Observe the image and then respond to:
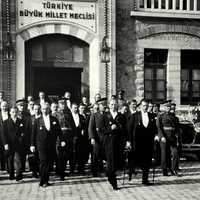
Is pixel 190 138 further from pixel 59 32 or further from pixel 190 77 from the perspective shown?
pixel 59 32

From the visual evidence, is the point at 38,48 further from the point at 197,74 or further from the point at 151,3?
the point at 197,74

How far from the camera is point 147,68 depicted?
1574cm

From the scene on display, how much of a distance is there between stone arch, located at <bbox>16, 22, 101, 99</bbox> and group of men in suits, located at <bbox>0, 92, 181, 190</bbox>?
3260 mm

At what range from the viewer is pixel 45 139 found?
9.38 meters

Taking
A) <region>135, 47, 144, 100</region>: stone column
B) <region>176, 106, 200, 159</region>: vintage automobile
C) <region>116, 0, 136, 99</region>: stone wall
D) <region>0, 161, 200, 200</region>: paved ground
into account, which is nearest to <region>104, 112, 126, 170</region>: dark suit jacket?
<region>0, 161, 200, 200</region>: paved ground

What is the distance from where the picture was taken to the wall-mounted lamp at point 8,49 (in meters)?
14.2

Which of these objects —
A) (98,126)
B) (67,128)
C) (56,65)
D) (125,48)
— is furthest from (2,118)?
(125,48)

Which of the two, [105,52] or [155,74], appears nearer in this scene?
[105,52]

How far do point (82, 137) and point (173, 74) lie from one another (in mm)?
5758

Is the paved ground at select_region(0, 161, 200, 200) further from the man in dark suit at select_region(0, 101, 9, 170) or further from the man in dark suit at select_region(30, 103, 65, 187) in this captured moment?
the man in dark suit at select_region(0, 101, 9, 170)

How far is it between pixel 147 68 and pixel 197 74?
1.90m

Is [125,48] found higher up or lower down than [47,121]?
higher up

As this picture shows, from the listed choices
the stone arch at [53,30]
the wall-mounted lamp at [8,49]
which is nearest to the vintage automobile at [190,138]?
the stone arch at [53,30]

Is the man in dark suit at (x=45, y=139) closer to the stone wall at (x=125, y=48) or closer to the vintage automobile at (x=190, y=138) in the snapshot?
the vintage automobile at (x=190, y=138)
